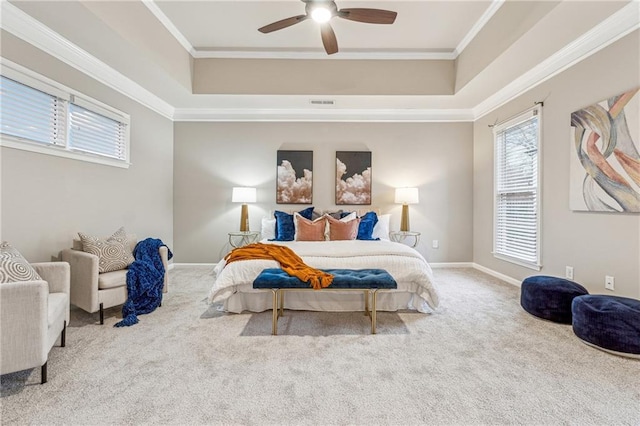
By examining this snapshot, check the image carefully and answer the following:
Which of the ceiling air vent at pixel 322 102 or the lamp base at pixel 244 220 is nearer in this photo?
the ceiling air vent at pixel 322 102

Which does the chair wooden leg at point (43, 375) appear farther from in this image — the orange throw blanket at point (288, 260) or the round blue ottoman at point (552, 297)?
the round blue ottoman at point (552, 297)

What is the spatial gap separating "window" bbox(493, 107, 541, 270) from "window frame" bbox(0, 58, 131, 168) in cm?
534

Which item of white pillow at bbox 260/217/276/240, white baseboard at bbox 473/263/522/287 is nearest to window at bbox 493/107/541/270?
white baseboard at bbox 473/263/522/287

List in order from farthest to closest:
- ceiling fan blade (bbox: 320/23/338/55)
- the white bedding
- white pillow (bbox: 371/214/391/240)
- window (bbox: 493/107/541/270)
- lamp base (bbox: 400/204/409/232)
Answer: lamp base (bbox: 400/204/409/232)
white pillow (bbox: 371/214/391/240)
window (bbox: 493/107/541/270)
the white bedding
ceiling fan blade (bbox: 320/23/338/55)

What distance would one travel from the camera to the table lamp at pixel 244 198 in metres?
4.55

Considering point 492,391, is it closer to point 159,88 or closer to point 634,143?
point 634,143

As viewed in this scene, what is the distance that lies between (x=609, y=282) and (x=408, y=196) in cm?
254

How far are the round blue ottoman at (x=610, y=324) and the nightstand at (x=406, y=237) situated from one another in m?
2.44

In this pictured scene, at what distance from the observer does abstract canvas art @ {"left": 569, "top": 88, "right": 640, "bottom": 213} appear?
240 centimetres

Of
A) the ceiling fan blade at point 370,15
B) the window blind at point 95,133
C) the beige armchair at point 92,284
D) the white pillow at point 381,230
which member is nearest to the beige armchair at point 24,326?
the beige armchair at point 92,284

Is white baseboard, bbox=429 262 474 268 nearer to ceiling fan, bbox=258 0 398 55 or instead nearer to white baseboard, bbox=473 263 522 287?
white baseboard, bbox=473 263 522 287

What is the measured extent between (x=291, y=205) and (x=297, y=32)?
2600 millimetres

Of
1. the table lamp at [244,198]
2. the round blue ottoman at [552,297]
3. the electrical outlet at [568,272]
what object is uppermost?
the table lamp at [244,198]

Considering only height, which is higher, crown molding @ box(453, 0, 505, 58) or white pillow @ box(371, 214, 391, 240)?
crown molding @ box(453, 0, 505, 58)
